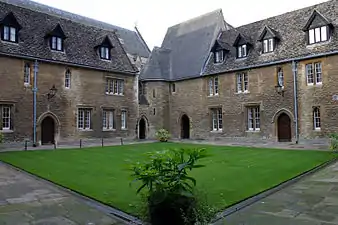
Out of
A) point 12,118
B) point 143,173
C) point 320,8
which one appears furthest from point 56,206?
point 320,8

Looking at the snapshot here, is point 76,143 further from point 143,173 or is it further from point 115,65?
point 143,173

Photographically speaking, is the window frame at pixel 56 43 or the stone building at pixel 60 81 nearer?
the stone building at pixel 60 81

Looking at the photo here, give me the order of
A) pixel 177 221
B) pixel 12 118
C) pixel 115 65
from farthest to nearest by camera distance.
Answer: pixel 115 65
pixel 12 118
pixel 177 221

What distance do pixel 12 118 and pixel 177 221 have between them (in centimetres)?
2071

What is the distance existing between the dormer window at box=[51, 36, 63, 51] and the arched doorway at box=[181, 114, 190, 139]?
14.2m

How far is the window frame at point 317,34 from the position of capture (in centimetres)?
2204

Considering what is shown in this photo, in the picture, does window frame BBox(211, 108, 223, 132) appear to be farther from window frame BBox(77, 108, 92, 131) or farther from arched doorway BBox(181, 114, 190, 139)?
window frame BBox(77, 108, 92, 131)

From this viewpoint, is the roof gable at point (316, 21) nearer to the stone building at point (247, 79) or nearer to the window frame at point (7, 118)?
the stone building at point (247, 79)

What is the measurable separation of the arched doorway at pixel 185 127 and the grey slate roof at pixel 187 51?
4470 millimetres

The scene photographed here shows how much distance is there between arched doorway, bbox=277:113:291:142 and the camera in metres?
23.8

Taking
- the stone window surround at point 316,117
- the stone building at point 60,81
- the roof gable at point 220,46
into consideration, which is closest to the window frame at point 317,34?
the stone window surround at point 316,117

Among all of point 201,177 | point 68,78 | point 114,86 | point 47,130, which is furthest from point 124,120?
point 201,177

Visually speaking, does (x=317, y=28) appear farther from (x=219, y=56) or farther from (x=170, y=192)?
(x=170, y=192)

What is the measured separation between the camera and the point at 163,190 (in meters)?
4.27
